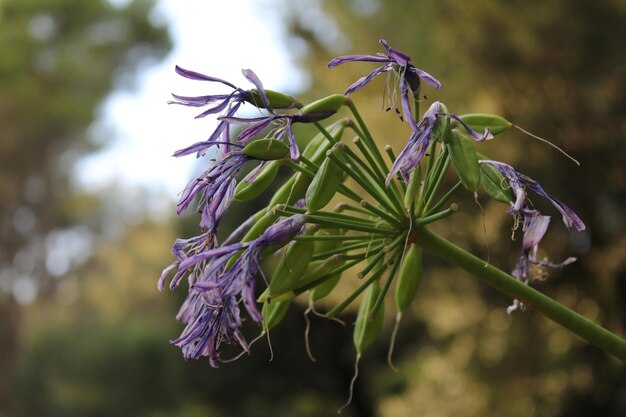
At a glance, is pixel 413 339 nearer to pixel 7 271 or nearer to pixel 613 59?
pixel 613 59

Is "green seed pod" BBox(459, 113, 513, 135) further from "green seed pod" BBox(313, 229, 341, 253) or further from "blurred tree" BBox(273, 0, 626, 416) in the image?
"blurred tree" BBox(273, 0, 626, 416)

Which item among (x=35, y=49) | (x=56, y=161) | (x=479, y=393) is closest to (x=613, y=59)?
(x=479, y=393)

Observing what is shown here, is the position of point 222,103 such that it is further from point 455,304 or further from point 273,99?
point 455,304

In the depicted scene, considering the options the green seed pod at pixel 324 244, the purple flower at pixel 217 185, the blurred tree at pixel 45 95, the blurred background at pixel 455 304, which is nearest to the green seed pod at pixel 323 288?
the green seed pod at pixel 324 244

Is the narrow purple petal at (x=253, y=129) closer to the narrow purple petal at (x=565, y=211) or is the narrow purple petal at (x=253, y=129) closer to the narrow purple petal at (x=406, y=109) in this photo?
the narrow purple petal at (x=406, y=109)

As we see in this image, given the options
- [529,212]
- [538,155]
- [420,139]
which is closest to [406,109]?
[420,139]

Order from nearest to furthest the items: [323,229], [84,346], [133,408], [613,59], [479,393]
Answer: [323,229] → [613,59] → [479,393] → [133,408] → [84,346]
